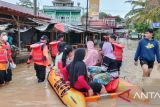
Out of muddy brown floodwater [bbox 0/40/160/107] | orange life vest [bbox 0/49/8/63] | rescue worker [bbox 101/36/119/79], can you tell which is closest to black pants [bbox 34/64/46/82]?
muddy brown floodwater [bbox 0/40/160/107]

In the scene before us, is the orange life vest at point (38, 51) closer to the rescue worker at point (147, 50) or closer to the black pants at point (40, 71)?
the black pants at point (40, 71)

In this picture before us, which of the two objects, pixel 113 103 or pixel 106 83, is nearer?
pixel 113 103

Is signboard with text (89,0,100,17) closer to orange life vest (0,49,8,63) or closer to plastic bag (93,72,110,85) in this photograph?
orange life vest (0,49,8,63)

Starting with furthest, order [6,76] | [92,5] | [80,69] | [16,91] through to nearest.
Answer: [92,5] → [6,76] → [16,91] → [80,69]

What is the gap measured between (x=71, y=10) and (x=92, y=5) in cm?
4538

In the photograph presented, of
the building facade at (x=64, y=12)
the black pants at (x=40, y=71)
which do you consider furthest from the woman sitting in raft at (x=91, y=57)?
the building facade at (x=64, y=12)

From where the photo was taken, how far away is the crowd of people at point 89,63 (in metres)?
8.80

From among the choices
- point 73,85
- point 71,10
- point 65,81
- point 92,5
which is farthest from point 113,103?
point 71,10

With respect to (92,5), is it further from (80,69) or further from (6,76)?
(80,69)

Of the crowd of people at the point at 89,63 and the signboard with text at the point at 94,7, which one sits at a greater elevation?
the signboard with text at the point at 94,7

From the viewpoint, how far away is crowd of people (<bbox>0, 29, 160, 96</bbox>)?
8797 millimetres

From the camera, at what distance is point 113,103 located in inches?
356

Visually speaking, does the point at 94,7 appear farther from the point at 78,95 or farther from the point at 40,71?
the point at 78,95

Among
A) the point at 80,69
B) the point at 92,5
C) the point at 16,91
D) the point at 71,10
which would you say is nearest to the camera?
the point at 80,69
